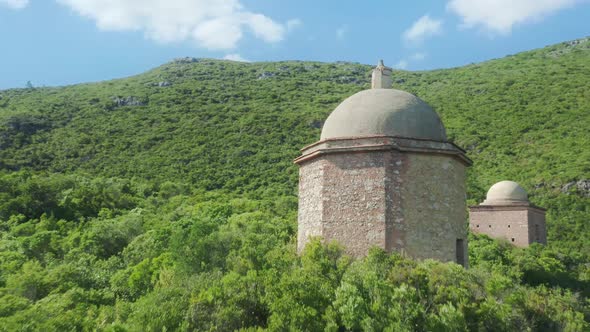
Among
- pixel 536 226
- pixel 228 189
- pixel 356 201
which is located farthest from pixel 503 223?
pixel 356 201

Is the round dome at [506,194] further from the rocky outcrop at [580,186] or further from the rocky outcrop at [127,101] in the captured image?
the rocky outcrop at [127,101]

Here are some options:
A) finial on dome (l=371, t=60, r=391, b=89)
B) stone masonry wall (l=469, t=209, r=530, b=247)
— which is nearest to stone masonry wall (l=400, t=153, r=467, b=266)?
finial on dome (l=371, t=60, r=391, b=89)

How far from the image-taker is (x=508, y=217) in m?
28.7

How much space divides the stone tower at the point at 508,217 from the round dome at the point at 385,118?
1867 cm

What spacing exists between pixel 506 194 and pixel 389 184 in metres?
20.4

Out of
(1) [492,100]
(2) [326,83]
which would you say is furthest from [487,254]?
(2) [326,83]

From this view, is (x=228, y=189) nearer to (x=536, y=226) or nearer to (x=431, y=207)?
(x=536, y=226)

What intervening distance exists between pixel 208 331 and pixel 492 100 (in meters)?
54.8

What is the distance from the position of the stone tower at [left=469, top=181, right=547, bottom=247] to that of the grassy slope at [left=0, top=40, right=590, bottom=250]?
7826 mm

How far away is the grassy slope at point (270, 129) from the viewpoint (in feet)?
140

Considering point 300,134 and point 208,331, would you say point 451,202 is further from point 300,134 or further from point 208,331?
point 300,134

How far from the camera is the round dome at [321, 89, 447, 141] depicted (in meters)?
11.2

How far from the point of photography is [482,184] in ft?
135

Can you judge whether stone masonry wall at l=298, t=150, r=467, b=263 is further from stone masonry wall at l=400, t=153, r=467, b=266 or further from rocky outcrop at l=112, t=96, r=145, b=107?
rocky outcrop at l=112, t=96, r=145, b=107
